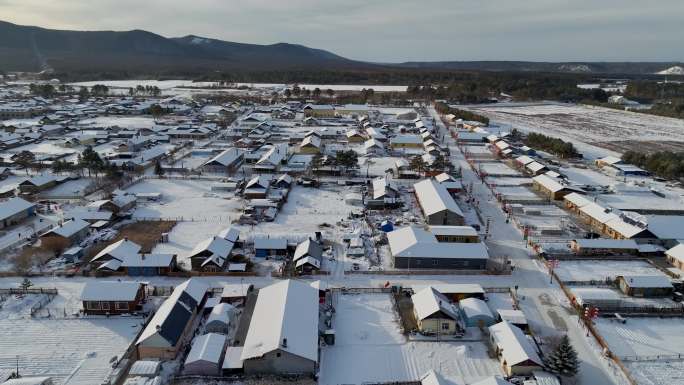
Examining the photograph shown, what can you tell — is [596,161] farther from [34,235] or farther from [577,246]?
[34,235]

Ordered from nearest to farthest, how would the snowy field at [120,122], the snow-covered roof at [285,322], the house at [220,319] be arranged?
the snow-covered roof at [285,322], the house at [220,319], the snowy field at [120,122]

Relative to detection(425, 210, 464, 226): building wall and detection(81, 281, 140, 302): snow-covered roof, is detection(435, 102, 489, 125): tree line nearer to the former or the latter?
detection(425, 210, 464, 226): building wall

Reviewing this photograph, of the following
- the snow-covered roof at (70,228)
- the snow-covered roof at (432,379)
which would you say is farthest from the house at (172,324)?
the snow-covered roof at (70,228)

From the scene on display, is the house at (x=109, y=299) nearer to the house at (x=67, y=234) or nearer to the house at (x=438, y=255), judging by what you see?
the house at (x=67, y=234)

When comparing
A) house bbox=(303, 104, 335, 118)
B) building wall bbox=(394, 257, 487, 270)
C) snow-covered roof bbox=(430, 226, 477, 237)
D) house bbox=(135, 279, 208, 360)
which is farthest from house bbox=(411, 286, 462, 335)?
house bbox=(303, 104, 335, 118)

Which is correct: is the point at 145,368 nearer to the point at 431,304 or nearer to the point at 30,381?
the point at 30,381
